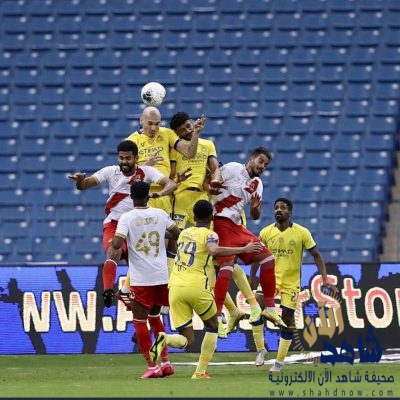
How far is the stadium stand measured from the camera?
2127 centimetres

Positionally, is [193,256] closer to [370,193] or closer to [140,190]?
[140,190]

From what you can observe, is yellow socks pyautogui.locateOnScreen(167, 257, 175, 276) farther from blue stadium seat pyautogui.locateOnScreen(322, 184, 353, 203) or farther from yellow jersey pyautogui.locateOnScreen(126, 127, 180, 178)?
blue stadium seat pyautogui.locateOnScreen(322, 184, 353, 203)

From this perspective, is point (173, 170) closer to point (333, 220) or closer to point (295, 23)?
point (333, 220)

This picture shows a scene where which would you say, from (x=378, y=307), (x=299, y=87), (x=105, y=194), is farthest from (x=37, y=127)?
(x=378, y=307)

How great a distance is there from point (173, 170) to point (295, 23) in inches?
410

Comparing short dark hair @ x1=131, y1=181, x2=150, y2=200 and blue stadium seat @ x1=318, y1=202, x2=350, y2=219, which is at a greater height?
blue stadium seat @ x1=318, y1=202, x2=350, y2=219

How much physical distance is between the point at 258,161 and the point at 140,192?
196cm

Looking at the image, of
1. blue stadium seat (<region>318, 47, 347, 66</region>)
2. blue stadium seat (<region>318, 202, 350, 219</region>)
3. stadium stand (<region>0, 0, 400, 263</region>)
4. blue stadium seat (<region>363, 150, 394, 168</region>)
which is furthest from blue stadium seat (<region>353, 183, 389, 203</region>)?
blue stadium seat (<region>318, 47, 347, 66</region>)

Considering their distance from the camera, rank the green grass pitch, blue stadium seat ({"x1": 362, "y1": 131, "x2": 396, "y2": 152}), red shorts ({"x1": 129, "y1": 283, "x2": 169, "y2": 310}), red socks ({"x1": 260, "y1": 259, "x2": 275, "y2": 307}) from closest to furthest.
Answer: the green grass pitch < red shorts ({"x1": 129, "y1": 283, "x2": 169, "y2": 310}) < red socks ({"x1": 260, "y1": 259, "x2": 275, "y2": 307}) < blue stadium seat ({"x1": 362, "y1": 131, "x2": 396, "y2": 152})

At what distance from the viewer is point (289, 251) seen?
1412 centimetres

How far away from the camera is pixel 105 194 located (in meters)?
21.2

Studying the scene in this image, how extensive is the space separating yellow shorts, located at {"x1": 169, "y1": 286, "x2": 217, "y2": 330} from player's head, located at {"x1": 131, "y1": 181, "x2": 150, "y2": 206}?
897 millimetres

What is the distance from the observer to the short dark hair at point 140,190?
39.4 ft

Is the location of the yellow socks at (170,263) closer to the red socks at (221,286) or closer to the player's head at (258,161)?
the red socks at (221,286)
